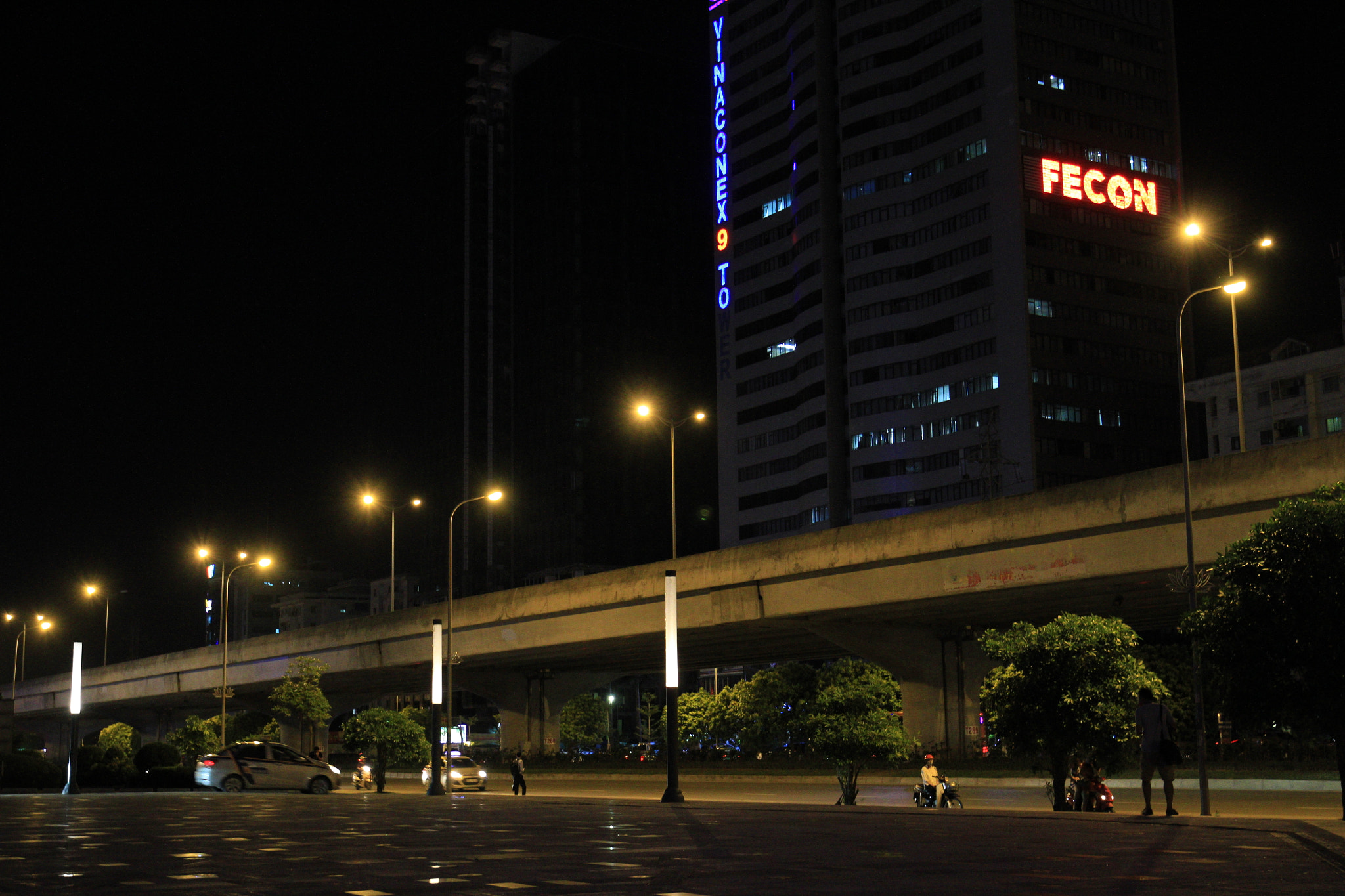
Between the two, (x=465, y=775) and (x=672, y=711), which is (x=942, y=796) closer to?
(x=672, y=711)

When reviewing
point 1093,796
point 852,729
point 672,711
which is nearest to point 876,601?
point 852,729

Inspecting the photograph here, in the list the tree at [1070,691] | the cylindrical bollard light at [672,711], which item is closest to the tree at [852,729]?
the cylindrical bollard light at [672,711]

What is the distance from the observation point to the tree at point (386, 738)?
50938 millimetres

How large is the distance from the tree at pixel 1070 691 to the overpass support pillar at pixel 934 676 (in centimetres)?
2418

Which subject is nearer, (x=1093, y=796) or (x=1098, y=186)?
(x=1093, y=796)

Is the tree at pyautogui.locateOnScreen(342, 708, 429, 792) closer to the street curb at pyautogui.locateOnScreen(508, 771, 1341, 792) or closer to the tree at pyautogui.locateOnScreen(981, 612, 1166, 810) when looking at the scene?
the street curb at pyautogui.locateOnScreen(508, 771, 1341, 792)

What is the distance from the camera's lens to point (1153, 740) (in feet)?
71.6

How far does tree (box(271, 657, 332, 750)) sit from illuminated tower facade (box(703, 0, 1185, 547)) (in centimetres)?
6724

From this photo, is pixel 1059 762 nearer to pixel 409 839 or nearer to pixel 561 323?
pixel 409 839

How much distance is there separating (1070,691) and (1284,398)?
107 metres

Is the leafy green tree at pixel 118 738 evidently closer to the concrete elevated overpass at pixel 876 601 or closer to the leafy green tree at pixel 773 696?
the concrete elevated overpass at pixel 876 601

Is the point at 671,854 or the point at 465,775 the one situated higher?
the point at 671,854

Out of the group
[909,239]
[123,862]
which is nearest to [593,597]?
[123,862]

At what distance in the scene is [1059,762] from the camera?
26141 millimetres
